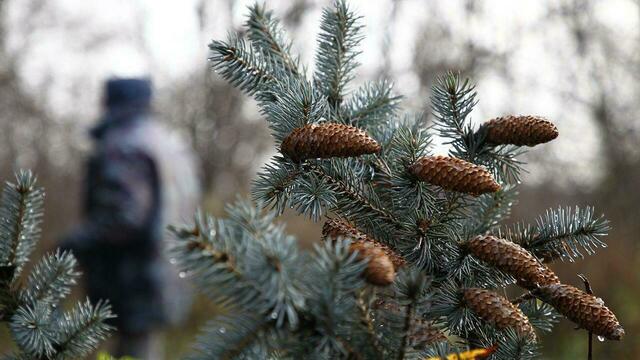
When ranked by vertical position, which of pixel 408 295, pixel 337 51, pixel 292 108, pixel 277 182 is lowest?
pixel 408 295

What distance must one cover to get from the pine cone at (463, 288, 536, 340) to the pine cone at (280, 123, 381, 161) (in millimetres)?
225

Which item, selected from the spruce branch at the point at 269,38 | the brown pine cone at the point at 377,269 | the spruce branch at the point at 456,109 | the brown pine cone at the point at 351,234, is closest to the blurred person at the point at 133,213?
the spruce branch at the point at 269,38

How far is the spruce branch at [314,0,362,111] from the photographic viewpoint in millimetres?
1199

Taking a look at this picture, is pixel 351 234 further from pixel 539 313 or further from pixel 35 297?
pixel 35 297

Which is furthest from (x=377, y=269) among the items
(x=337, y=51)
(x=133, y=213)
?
(x=133, y=213)

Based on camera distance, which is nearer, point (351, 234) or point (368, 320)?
point (368, 320)

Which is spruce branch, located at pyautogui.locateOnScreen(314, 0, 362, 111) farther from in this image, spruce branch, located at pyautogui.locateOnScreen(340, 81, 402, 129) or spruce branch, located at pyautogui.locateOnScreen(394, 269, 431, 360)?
spruce branch, located at pyautogui.locateOnScreen(394, 269, 431, 360)

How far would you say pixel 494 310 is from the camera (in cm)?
89

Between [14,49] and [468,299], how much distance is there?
49.8 ft

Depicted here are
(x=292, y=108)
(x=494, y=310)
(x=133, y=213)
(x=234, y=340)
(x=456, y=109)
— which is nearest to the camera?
(x=234, y=340)

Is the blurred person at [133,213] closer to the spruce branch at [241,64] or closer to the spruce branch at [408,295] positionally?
the spruce branch at [241,64]

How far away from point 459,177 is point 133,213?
434 centimetres

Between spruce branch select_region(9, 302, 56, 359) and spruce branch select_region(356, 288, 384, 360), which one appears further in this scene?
spruce branch select_region(9, 302, 56, 359)

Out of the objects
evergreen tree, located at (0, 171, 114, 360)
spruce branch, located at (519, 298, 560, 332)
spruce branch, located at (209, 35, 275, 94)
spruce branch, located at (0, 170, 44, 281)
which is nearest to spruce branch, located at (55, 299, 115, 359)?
evergreen tree, located at (0, 171, 114, 360)
